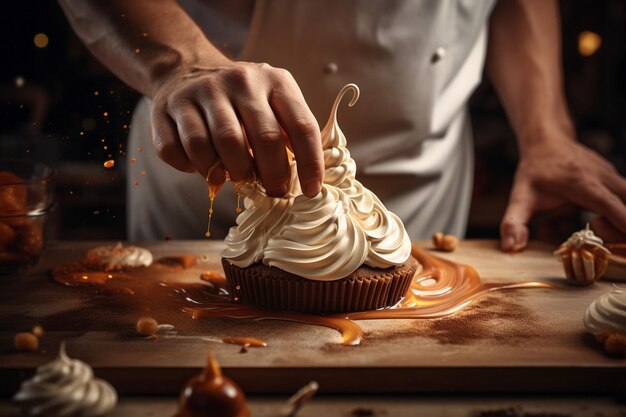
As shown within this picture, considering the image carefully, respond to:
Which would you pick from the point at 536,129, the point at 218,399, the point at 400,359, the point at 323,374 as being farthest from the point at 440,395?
the point at 536,129

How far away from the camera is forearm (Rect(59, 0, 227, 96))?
2.17 m

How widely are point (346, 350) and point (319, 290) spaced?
0.30m

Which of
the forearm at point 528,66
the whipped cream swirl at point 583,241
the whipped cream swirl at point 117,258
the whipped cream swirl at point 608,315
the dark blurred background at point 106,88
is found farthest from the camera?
the dark blurred background at point 106,88

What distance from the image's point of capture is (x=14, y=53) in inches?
189

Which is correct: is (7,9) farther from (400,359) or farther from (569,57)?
(569,57)

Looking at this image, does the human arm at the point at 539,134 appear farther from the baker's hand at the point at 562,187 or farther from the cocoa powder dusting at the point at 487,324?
the cocoa powder dusting at the point at 487,324

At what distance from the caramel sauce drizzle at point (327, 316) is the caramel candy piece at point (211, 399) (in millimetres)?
367

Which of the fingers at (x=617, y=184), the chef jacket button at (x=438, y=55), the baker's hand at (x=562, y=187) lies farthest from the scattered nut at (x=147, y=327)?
the fingers at (x=617, y=184)

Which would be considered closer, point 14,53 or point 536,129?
point 536,129

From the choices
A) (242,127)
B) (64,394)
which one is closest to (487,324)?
(242,127)

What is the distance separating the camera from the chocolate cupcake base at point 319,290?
75.7 inches

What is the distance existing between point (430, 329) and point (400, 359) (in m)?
0.26

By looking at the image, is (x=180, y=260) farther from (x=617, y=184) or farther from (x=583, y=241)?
(x=617, y=184)

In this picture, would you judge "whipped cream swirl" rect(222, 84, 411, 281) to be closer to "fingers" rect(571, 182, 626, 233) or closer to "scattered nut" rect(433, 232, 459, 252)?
"scattered nut" rect(433, 232, 459, 252)
